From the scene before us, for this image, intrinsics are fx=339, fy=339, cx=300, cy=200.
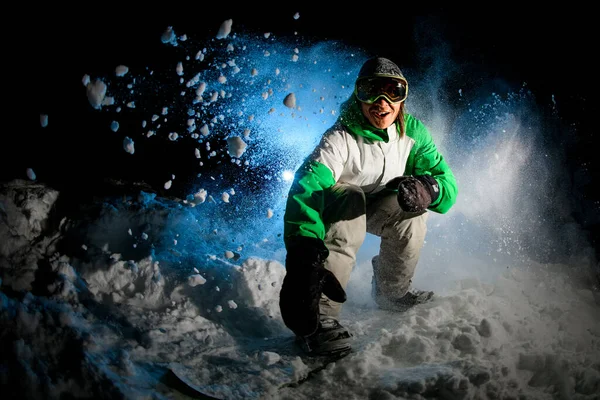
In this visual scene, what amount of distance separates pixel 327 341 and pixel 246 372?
18.4 inches

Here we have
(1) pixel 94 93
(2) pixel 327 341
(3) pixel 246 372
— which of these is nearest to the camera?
(3) pixel 246 372

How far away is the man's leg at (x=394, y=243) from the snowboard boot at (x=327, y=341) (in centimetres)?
78

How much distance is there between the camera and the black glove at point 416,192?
2.03m

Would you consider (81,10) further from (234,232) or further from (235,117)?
(234,232)

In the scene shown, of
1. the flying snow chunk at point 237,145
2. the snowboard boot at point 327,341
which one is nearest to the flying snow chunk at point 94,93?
the flying snow chunk at point 237,145

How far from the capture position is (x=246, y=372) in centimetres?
171

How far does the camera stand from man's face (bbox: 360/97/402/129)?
2389mm

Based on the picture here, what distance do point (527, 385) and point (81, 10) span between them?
23.7 feet

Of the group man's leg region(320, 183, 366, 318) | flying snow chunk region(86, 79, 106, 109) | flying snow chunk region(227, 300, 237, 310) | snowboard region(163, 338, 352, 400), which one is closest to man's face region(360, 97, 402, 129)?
man's leg region(320, 183, 366, 318)

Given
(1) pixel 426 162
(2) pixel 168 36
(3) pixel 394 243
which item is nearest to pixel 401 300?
(3) pixel 394 243

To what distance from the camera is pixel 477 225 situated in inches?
178

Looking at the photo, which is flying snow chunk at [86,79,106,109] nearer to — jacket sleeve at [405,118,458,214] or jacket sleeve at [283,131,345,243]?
jacket sleeve at [283,131,345,243]

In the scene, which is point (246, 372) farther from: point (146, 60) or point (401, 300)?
point (146, 60)

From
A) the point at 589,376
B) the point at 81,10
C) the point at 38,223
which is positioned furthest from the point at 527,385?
the point at 81,10
